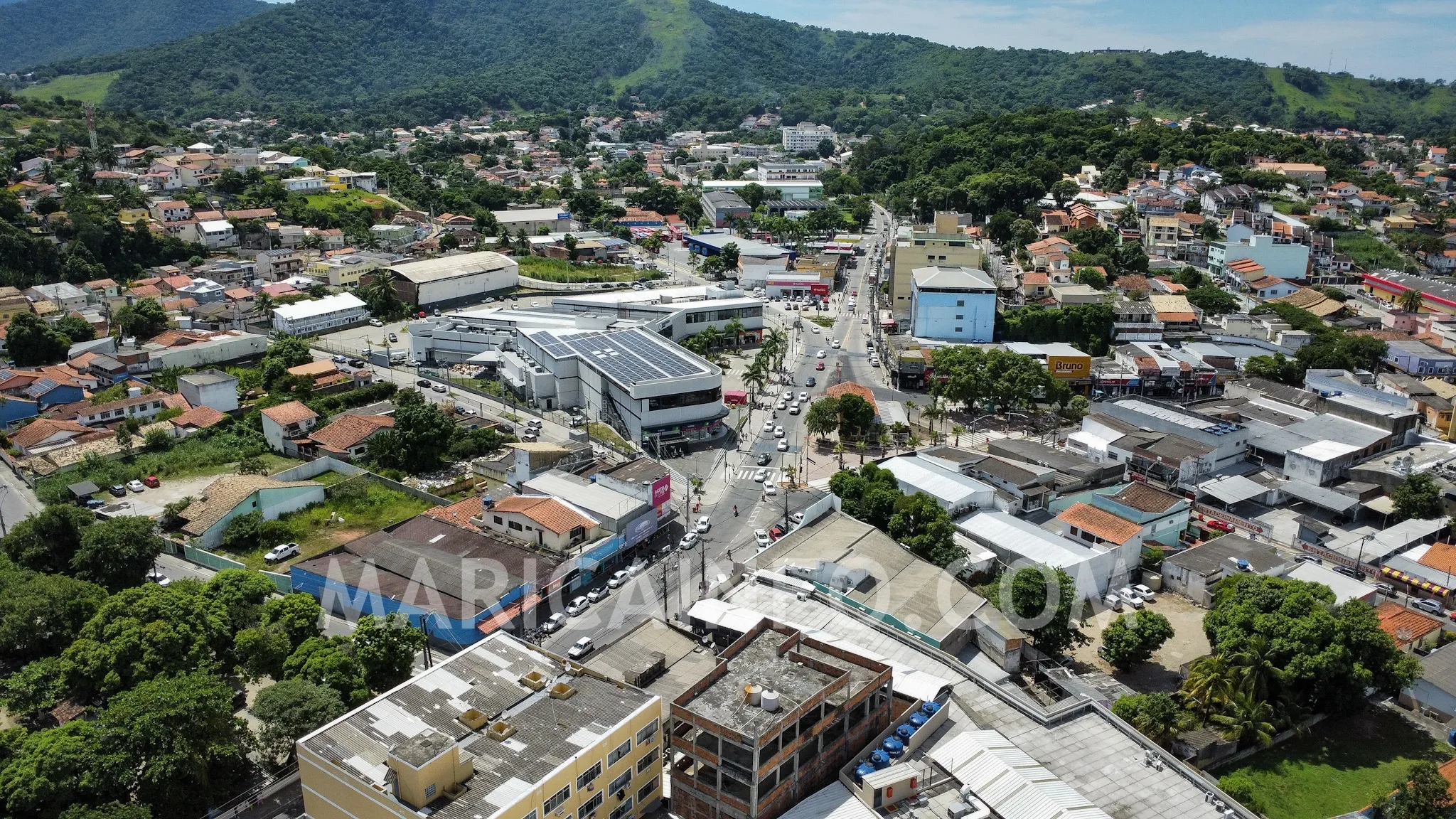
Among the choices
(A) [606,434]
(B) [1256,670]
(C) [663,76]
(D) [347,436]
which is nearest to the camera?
(B) [1256,670]

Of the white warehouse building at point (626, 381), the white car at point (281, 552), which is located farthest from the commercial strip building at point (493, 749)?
the white warehouse building at point (626, 381)

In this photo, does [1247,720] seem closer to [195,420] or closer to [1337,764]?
[1337,764]

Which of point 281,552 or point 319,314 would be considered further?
point 319,314

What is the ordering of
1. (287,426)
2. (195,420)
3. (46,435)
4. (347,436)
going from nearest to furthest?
(46,435) < (347,436) < (287,426) < (195,420)

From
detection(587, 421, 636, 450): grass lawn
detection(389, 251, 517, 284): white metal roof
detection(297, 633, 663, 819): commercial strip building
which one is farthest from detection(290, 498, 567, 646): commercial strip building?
detection(389, 251, 517, 284): white metal roof

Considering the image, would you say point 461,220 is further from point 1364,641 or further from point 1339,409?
point 1364,641

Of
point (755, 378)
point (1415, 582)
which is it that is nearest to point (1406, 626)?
point (1415, 582)

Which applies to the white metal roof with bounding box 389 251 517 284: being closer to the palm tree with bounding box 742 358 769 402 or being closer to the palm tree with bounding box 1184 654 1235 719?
the palm tree with bounding box 742 358 769 402
